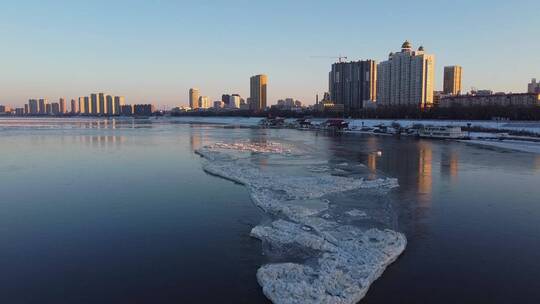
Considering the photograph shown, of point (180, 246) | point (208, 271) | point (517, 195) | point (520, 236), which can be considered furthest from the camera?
point (517, 195)

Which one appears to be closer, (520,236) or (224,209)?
(520,236)

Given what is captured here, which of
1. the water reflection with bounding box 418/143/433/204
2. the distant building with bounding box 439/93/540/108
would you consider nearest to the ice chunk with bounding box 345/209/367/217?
the water reflection with bounding box 418/143/433/204

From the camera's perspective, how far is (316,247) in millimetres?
8555

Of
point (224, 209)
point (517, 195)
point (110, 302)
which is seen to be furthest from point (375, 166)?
point (110, 302)

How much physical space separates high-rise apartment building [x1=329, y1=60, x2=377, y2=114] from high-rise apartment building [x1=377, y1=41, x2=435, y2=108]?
20.8 metres

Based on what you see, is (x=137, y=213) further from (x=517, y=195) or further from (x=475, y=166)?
(x=475, y=166)

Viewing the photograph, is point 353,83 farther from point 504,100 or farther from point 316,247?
point 316,247

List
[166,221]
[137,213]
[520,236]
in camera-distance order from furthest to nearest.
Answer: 1. [137,213]
2. [166,221]
3. [520,236]

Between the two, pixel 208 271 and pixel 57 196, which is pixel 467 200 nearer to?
pixel 208 271

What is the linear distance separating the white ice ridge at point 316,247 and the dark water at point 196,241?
0.30 m

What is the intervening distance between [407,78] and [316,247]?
136m

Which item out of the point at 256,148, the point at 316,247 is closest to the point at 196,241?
the point at 316,247

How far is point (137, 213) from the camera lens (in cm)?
1136

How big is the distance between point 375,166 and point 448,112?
230ft
